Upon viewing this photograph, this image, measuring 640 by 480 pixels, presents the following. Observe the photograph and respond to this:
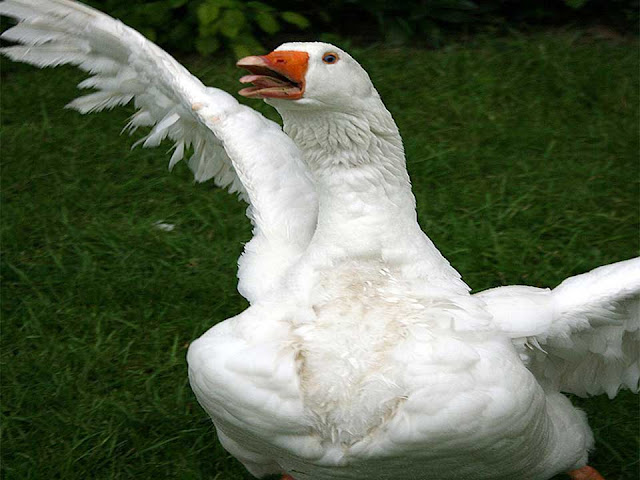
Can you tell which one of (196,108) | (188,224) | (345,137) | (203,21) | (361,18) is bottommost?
(188,224)

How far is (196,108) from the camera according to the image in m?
3.49

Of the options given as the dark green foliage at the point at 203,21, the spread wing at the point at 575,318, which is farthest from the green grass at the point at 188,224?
the spread wing at the point at 575,318

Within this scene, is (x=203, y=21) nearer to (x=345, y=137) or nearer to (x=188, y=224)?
(x=188, y=224)

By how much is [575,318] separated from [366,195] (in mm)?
709

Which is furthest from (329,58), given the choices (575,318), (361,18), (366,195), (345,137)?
(361,18)

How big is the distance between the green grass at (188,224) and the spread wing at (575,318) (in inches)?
33.9

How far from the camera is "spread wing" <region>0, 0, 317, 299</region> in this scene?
3.37 metres

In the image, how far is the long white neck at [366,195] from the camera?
2.86 metres

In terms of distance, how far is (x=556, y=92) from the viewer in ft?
19.5

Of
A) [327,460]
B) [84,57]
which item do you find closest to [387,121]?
[327,460]

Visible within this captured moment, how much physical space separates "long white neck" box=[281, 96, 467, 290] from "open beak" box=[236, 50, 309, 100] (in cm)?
15

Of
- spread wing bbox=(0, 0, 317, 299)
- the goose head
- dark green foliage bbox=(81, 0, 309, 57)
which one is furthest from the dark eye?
dark green foliage bbox=(81, 0, 309, 57)

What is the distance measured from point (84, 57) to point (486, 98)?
9.56 feet

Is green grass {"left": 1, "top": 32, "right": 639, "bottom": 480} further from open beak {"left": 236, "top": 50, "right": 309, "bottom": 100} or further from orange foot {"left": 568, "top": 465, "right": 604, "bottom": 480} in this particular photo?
open beak {"left": 236, "top": 50, "right": 309, "bottom": 100}
